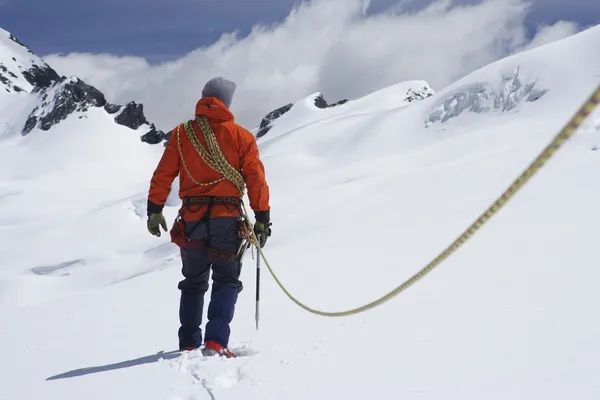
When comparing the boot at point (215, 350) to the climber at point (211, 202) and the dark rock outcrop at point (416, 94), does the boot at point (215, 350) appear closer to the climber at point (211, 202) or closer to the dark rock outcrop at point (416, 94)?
the climber at point (211, 202)

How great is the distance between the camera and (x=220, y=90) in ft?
12.8

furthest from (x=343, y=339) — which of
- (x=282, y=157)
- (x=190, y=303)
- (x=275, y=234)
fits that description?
(x=282, y=157)

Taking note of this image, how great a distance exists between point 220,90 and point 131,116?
109042 mm

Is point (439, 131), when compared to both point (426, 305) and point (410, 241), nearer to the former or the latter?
point (410, 241)

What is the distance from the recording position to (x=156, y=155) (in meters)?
103

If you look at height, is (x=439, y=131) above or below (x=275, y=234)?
above

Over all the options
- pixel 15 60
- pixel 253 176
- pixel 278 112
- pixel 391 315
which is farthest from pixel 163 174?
pixel 15 60

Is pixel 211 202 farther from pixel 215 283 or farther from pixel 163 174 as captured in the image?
pixel 215 283

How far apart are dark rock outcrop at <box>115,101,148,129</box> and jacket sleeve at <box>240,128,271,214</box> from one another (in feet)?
353

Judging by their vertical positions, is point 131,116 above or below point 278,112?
above

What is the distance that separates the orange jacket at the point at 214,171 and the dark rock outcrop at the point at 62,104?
107 metres

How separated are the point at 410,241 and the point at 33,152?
100684mm

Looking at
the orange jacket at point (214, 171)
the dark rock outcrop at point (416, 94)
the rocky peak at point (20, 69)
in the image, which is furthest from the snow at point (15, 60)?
the orange jacket at point (214, 171)

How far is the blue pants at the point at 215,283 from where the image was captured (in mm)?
3797
